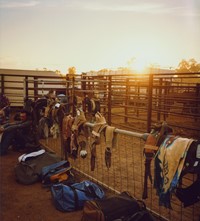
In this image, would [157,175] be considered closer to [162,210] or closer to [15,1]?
[162,210]

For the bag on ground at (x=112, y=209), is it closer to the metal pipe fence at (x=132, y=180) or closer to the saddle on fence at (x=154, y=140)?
the metal pipe fence at (x=132, y=180)

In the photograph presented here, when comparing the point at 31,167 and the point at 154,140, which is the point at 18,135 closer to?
the point at 31,167

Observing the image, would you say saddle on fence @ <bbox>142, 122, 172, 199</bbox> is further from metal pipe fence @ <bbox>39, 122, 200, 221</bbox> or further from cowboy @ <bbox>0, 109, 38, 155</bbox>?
cowboy @ <bbox>0, 109, 38, 155</bbox>

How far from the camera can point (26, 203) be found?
338 centimetres

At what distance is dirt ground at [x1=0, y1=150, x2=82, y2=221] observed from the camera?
9.93 ft

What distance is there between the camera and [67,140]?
157 inches

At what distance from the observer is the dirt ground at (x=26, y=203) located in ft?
9.93

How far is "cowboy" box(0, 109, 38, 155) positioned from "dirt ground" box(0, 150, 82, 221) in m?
1.35

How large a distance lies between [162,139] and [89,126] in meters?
1.45

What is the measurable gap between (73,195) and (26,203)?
2.23ft

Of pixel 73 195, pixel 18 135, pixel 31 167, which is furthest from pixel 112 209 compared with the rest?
pixel 18 135

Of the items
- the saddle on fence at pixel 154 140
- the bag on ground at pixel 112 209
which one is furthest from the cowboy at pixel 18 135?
the saddle on fence at pixel 154 140

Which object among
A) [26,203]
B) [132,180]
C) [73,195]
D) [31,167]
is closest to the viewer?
[73,195]

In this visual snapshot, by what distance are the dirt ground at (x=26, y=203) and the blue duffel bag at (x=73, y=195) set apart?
0.25ft
